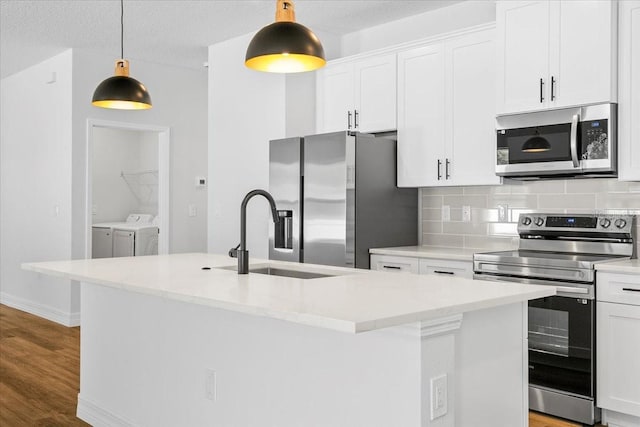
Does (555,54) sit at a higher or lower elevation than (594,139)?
higher

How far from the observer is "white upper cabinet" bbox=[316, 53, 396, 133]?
14.8 feet

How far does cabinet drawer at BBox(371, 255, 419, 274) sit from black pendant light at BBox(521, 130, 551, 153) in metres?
1.01

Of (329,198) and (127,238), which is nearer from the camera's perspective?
(329,198)

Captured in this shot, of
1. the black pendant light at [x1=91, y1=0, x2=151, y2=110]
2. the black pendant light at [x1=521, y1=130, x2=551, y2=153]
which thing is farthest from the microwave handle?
the black pendant light at [x1=91, y1=0, x2=151, y2=110]

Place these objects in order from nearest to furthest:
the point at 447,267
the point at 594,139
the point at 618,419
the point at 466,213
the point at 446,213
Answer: the point at 618,419 < the point at 594,139 < the point at 447,267 < the point at 466,213 < the point at 446,213

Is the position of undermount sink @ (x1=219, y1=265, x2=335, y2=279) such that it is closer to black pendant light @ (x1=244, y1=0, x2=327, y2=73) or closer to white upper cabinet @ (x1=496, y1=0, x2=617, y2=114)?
black pendant light @ (x1=244, y1=0, x2=327, y2=73)

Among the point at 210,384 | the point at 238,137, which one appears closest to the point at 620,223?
the point at 210,384

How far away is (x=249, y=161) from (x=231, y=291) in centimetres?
322

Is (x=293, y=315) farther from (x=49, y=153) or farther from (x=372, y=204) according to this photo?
(x=49, y=153)

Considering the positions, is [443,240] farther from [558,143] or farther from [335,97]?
[335,97]

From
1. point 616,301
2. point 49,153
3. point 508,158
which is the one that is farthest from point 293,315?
→ point 49,153

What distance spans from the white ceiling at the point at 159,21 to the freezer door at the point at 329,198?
105cm

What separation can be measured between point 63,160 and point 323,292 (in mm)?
4627

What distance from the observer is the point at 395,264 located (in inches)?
164
